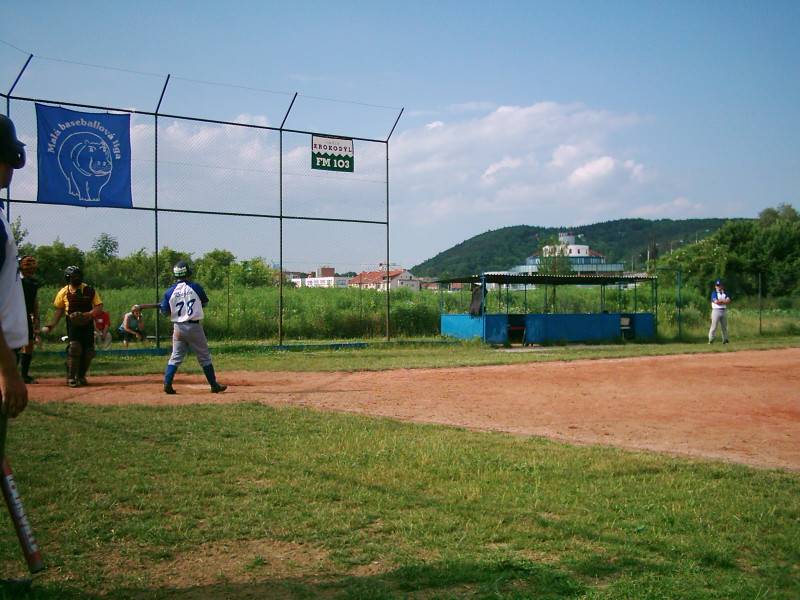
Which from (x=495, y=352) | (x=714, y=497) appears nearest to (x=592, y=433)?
(x=714, y=497)

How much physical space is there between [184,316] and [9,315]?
7458 millimetres

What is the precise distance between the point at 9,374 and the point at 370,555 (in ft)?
7.12

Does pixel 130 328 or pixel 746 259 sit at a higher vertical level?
pixel 746 259

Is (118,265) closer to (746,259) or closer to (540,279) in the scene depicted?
(540,279)

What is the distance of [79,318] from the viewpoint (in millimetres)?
11461

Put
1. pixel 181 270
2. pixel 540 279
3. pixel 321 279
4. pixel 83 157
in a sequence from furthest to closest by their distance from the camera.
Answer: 1. pixel 321 279
2. pixel 540 279
3. pixel 83 157
4. pixel 181 270

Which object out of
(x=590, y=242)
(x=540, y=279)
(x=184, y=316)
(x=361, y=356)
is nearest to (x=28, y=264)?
(x=184, y=316)

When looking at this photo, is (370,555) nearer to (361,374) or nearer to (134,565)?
(134,565)

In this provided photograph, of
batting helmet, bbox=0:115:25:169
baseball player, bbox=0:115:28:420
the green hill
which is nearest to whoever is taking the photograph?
baseball player, bbox=0:115:28:420

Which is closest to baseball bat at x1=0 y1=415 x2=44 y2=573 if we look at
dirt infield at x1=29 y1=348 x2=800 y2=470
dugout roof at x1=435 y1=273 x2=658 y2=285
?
dirt infield at x1=29 y1=348 x2=800 y2=470

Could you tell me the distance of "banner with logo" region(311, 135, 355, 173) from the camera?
2030 centimetres

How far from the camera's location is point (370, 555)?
13.4 ft

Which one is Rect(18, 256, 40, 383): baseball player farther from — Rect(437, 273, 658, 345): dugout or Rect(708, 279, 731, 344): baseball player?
Rect(708, 279, 731, 344): baseball player

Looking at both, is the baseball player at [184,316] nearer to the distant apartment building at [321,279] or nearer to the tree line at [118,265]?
the tree line at [118,265]
